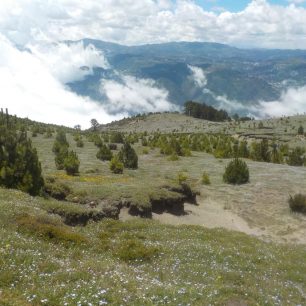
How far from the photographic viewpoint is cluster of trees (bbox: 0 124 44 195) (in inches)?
977

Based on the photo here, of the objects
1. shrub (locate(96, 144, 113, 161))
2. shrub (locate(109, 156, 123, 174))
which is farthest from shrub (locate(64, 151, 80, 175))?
shrub (locate(96, 144, 113, 161))

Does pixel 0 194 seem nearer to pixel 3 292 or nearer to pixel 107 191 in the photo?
pixel 107 191

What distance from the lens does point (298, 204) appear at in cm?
3086

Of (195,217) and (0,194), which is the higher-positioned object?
(0,194)

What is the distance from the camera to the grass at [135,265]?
11.2 metres

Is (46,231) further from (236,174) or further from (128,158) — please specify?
(128,158)

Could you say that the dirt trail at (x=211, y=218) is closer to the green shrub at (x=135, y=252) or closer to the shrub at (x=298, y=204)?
the shrub at (x=298, y=204)

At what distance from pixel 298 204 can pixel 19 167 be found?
18751mm

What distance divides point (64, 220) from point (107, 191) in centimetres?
636

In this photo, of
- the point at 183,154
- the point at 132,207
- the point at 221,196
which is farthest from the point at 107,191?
the point at 183,154

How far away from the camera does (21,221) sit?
665 inches

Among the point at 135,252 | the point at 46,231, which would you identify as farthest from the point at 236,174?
the point at 46,231

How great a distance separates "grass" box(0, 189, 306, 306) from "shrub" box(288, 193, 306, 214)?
9.09 meters

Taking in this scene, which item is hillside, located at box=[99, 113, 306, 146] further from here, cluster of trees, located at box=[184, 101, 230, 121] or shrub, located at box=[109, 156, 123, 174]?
shrub, located at box=[109, 156, 123, 174]
